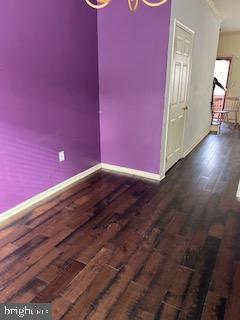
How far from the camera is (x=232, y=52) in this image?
6.70m

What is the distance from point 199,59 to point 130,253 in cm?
354

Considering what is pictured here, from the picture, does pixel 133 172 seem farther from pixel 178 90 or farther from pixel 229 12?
pixel 229 12

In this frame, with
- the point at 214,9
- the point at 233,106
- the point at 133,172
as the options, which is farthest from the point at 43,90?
the point at 233,106

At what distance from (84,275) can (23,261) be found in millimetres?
510

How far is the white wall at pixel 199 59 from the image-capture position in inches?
123

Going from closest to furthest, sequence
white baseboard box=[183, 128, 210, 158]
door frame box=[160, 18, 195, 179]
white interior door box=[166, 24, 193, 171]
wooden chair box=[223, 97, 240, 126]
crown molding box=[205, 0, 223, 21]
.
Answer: door frame box=[160, 18, 195, 179] → white interior door box=[166, 24, 193, 171] → crown molding box=[205, 0, 223, 21] → white baseboard box=[183, 128, 210, 158] → wooden chair box=[223, 97, 240, 126]

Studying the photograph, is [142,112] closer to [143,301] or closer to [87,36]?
[87,36]

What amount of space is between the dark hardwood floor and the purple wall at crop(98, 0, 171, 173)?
0.60m

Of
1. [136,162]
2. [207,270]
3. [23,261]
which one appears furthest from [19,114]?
[207,270]

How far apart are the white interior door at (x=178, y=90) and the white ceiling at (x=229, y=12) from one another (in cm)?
144

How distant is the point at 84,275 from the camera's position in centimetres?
172

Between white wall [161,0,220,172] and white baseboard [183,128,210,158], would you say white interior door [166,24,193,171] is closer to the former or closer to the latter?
white wall [161,0,220,172]

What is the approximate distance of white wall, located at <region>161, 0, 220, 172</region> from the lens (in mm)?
3135

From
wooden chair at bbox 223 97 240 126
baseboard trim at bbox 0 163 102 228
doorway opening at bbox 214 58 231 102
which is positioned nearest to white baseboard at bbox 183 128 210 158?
wooden chair at bbox 223 97 240 126
